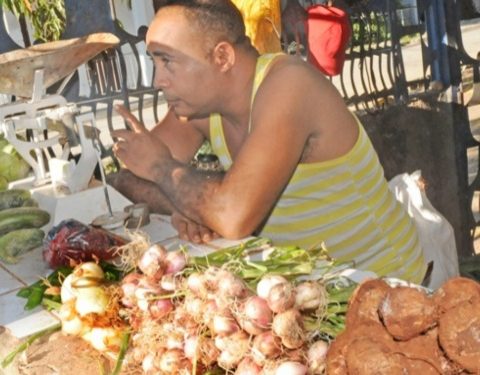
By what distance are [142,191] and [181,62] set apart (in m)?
0.60

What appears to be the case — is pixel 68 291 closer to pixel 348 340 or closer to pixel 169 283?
pixel 169 283

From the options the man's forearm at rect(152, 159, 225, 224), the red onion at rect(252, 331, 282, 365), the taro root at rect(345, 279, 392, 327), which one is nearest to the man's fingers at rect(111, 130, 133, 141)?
the man's forearm at rect(152, 159, 225, 224)

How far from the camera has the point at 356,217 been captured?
2250 mm

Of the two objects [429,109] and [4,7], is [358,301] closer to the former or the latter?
[429,109]

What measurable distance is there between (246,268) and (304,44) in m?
2.27

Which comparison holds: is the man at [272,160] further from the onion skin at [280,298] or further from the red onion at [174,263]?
the onion skin at [280,298]

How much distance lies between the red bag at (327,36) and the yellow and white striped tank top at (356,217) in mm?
1320

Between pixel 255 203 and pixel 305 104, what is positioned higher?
pixel 305 104

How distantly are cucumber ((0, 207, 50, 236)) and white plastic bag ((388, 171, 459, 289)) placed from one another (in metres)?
1.27

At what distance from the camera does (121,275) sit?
175cm

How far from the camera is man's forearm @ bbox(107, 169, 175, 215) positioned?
239cm

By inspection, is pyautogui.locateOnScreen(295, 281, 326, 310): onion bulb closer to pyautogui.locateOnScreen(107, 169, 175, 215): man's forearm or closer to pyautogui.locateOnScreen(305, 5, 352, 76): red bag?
pyautogui.locateOnScreen(107, 169, 175, 215): man's forearm

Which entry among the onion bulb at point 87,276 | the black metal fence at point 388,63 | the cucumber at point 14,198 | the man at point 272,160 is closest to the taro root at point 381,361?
the onion bulb at point 87,276

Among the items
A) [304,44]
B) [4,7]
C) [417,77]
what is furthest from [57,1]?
[417,77]
